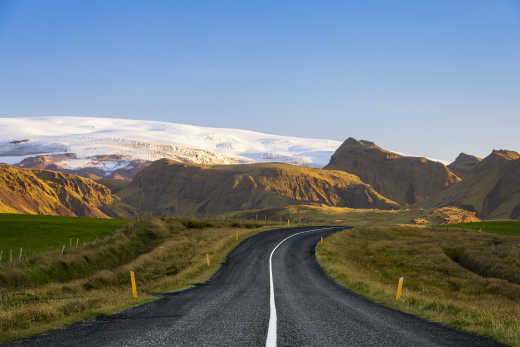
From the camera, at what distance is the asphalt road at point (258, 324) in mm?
7965

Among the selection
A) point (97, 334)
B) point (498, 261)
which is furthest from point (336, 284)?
point (498, 261)

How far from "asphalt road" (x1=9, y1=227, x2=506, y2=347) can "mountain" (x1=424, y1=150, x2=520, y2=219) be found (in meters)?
120

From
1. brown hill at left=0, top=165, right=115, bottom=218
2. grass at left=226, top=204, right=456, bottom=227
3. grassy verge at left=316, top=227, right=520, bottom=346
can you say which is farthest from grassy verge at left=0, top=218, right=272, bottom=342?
brown hill at left=0, top=165, right=115, bottom=218

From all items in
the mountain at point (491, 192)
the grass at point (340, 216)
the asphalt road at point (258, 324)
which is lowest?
the grass at point (340, 216)

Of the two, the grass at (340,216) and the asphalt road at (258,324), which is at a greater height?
the asphalt road at (258,324)

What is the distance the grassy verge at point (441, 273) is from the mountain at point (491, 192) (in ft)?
260

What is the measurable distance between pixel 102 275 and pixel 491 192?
13165 cm

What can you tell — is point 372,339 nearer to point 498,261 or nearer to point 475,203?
point 498,261

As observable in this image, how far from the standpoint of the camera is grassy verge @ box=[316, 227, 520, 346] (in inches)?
485

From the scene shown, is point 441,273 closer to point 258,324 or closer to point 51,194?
point 258,324

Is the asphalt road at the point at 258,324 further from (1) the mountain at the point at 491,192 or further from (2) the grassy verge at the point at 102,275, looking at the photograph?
(1) the mountain at the point at 491,192

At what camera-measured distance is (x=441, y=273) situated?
33.3 m

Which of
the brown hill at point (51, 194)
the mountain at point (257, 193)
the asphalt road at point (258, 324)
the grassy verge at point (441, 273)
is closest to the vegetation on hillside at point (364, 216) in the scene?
the mountain at point (257, 193)

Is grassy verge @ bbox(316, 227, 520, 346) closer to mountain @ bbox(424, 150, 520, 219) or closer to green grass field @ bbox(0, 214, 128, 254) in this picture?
green grass field @ bbox(0, 214, 128, 254)
